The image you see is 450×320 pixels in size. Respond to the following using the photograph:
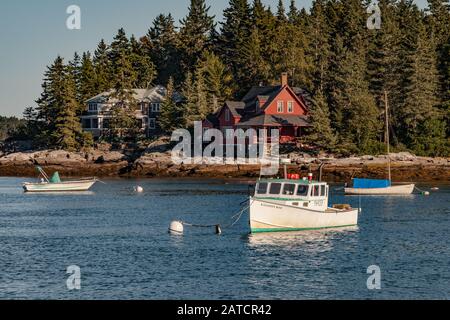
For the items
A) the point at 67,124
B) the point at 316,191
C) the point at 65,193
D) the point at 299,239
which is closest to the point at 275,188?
the point at 316,191

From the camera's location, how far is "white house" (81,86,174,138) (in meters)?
123

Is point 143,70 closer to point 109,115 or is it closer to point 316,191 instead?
point 109,115

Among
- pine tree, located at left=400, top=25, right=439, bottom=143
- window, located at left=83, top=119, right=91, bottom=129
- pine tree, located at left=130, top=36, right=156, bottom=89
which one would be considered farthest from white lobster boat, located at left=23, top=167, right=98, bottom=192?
pine tree, located at left=130, top=36, right=156, bottom=89

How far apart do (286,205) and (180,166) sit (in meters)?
56.6

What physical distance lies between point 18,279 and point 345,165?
62751 mm

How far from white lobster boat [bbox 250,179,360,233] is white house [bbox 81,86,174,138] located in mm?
78544

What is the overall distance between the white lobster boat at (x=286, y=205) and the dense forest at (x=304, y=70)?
49476 millimetres

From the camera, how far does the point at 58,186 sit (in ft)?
274

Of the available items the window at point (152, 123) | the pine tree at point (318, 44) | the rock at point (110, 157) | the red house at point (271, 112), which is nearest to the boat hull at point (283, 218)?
the red house at point (271, 112)

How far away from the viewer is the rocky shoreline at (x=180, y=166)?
294ft

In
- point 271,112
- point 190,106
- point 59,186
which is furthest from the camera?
point 190,106

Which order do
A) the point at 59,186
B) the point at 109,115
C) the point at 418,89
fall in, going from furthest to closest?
the point at 109,115
the point at 418,89
the point at 59,186

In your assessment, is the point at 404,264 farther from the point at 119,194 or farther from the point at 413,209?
the point at 119,194
